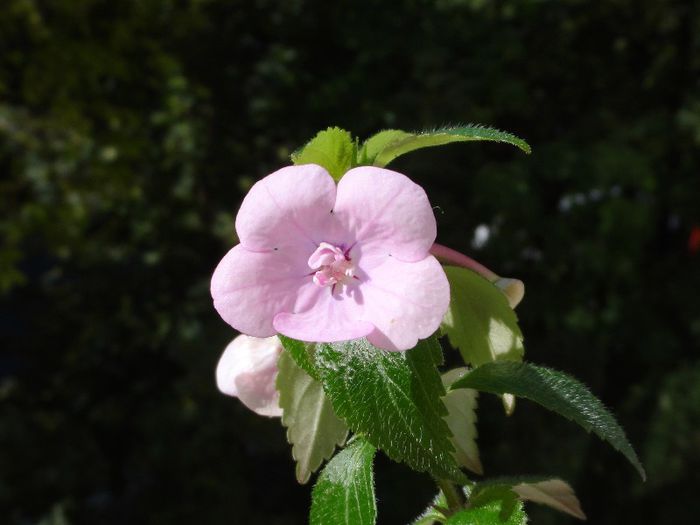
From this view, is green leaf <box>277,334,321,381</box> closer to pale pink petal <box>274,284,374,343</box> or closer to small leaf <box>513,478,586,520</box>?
pale pink petal <box>274,284,374,343</box>

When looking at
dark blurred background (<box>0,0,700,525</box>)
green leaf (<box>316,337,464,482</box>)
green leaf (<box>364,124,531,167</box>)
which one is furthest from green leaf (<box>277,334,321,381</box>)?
dark blurred background (<box>0,0,700,525</box>)

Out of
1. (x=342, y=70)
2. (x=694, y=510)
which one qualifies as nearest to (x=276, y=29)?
(x=342, y=70)

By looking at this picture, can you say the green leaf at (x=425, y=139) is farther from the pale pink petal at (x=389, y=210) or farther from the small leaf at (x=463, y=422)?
the small leaf at (x=463, y=422)

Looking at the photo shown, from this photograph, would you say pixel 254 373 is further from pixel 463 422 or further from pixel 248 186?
pixel 248 186

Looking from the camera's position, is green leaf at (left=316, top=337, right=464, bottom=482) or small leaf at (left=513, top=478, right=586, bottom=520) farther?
small leaf at (left=513, top=478, right=586, bottom=520)

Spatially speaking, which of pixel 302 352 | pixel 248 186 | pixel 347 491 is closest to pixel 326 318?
pixel 302 352

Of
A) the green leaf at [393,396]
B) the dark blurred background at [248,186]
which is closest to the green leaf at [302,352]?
the green leaf at [393,396]
